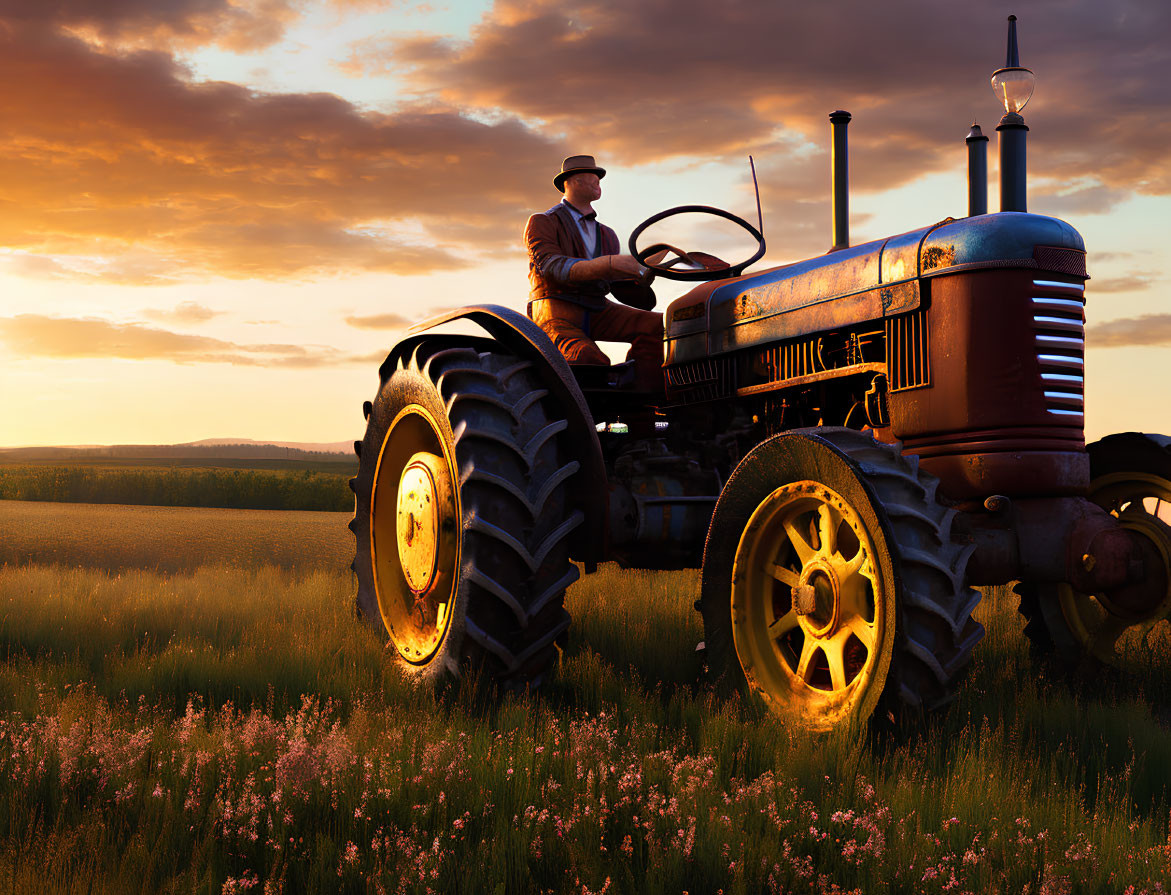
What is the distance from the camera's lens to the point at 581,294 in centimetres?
552

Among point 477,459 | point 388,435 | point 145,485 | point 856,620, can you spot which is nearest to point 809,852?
point 856,620

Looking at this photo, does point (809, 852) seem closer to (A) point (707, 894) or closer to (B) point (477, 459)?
(A) point (707, 894)

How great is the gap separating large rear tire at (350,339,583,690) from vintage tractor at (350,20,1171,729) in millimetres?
12

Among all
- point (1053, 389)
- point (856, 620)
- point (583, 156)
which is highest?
point (583, 156)

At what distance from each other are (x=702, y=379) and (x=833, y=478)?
173 cm

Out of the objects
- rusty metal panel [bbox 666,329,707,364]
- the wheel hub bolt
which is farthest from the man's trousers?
the wheel hub bolt

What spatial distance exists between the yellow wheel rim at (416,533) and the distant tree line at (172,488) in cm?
1499

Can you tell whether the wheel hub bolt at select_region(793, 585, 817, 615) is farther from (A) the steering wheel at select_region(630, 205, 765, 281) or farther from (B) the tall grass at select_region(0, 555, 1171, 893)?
(A) the steering wheel at select_region(630, 205, 765, 281)

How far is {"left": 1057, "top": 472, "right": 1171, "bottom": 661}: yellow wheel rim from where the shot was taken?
4.49m

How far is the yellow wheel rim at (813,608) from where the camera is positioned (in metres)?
3.29

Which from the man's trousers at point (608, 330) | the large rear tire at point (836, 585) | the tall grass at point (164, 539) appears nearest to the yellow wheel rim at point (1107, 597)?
the large rear tire at point (836, 585)

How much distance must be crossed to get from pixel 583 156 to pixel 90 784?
4.21 metres

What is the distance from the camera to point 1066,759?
3.43 meters

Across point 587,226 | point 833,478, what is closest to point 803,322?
point 833,478
